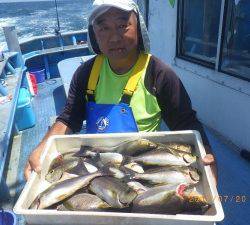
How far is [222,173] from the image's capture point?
124 inches

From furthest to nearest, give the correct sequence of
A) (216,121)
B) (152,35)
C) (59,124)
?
(152,35) → (216,121) → (59,124)

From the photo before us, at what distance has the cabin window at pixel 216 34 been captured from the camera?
130 inches

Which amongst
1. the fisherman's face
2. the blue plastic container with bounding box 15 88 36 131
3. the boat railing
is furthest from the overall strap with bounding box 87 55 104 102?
the boat railing

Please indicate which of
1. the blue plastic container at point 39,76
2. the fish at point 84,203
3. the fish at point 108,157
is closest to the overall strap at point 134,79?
the fish at point 108,157

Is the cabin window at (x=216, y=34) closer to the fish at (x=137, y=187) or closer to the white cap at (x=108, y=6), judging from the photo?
the white cap at (x=108, y=6)

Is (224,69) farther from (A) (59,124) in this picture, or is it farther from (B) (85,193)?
(B) (85,193)

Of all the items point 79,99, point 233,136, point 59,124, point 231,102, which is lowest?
point 233,136

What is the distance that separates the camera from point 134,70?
227 centimetres

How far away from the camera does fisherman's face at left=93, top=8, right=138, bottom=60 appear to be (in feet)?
6.84

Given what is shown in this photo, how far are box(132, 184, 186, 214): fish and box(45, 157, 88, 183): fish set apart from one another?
476mm

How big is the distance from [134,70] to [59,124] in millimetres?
760

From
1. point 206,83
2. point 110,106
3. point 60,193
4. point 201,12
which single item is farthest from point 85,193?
point 201,12

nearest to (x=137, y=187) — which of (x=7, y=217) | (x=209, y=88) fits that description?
(x=7, y=217)

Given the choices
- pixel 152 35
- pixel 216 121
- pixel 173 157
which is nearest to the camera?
pixel 173 157
